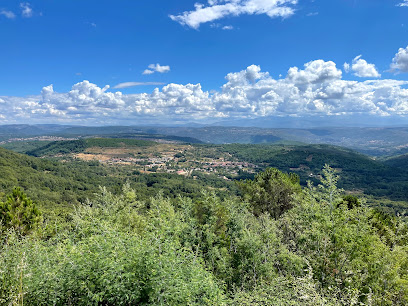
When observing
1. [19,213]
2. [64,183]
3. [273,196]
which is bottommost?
[64,183]

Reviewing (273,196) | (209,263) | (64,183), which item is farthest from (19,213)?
(64,183)

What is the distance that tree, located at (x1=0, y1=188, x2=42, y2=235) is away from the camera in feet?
77.3

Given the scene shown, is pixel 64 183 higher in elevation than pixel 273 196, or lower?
lower

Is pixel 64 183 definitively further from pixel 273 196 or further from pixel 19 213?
pixel 273 196

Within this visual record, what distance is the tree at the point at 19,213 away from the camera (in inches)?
927

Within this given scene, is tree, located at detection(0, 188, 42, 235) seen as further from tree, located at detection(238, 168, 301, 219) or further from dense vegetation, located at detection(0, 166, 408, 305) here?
tree, located at detection(238, 168, 301, 219)

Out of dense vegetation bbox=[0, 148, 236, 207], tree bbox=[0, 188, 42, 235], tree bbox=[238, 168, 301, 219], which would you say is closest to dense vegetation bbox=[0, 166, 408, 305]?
tree bbox=[0, 188, 42, 235]

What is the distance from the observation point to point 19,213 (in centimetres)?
2477

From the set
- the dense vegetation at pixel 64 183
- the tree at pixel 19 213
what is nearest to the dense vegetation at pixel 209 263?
the tree at pixel 19 213

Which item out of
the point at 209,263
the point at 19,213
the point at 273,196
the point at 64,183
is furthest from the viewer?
the point at 64,183

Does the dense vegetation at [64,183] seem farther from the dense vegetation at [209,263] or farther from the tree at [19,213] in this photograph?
the dense vegetation at [209,263]

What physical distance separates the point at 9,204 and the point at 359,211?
1313 inches

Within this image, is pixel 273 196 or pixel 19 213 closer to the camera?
pixel 19 213

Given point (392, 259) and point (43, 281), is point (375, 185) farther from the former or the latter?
point (43, 281)
